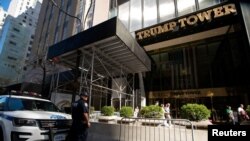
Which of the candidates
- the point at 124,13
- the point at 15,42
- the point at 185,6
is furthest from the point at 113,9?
the point at 15,42

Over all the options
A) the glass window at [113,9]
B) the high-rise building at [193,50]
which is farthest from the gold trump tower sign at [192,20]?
the glass window at [113,9]

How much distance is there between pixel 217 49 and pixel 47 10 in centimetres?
3647

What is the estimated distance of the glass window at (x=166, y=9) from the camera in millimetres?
16964

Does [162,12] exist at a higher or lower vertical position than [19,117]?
higher

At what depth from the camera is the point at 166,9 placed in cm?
1745

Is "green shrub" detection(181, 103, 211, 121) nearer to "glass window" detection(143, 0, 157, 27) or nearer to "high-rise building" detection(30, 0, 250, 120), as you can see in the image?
"high-rise building" detection(30, 0, 250, 120)

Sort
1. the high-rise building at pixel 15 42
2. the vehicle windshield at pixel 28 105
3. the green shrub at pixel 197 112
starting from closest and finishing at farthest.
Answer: the vehicle windshield at pixel 28 105
the green shrub at pixel 197 112
the high-rise building at pixel 15 42

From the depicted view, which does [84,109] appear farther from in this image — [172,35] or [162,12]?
[162,12]

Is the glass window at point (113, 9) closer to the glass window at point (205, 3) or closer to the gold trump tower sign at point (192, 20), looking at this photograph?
the gold trump tower sign at point (192, 20)

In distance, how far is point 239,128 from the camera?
3.37 m

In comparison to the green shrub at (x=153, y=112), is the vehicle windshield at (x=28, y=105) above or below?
above

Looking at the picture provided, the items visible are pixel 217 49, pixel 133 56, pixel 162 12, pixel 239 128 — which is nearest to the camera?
pixel 239 128

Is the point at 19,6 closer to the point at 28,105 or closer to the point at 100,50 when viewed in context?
the point at 100,50

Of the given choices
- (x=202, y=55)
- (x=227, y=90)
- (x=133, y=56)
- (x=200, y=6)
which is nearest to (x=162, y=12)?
(x=200, y=6)
